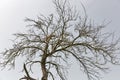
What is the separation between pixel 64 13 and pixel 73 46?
1.62 metres

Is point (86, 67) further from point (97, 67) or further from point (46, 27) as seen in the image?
point (46, 27)

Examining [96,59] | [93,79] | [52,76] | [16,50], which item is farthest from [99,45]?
[16,50]

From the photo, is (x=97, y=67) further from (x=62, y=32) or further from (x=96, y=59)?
(x=62, y=32)

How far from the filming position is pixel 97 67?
1425 centimetres

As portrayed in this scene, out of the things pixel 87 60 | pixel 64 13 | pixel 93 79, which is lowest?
pixel 93 79

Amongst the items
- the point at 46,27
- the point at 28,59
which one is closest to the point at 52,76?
the point at 28,59

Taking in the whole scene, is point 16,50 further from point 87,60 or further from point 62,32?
point 87,60

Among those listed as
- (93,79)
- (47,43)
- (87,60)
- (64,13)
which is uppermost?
(64,13)

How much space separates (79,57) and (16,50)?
302 centimetres

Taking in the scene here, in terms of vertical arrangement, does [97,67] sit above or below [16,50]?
below

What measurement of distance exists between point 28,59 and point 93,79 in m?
3.25

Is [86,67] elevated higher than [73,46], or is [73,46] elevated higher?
[73,46]

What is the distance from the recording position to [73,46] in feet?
46.3

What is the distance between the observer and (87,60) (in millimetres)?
14328
